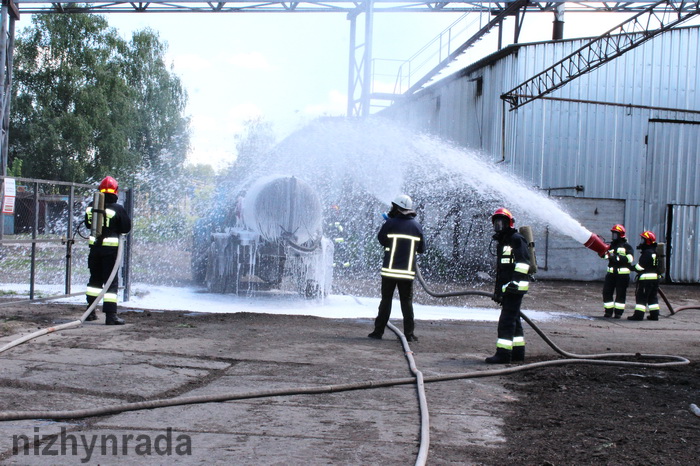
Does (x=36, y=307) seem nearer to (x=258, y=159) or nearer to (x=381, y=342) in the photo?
(x=381, y=342)

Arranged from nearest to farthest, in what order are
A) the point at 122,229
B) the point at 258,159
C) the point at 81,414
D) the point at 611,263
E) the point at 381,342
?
the point at 81,414 → the point at 381,342 → the point at 122,229 → the point at 611,263 → the point at 258,159

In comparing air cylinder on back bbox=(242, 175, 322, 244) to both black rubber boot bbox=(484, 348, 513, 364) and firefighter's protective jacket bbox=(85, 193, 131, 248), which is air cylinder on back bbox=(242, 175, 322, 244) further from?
black rubber boot bbox=(484, 348, 513, 364)

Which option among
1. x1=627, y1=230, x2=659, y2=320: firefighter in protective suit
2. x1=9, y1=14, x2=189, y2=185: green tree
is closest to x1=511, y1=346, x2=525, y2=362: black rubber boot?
x1=627, y1=230, x2=659, y2=320: firefighter in protective suit

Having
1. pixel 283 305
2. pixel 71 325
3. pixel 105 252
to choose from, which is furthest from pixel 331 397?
pixel 283 305

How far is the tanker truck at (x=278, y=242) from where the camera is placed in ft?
39.7

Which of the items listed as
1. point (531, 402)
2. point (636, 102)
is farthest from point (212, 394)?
point (636, 102)

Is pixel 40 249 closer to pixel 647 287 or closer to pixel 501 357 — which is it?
pixel 647 287

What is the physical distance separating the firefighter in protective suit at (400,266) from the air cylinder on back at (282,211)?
3971 mm

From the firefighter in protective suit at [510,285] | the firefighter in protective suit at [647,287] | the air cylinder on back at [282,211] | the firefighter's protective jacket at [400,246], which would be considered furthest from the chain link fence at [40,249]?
the firefighter in protective suit at [647,287]

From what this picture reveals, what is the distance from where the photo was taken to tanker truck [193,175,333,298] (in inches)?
476

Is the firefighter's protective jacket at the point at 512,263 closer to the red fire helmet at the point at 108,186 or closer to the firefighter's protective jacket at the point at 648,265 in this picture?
the red fire helmet at the point at 108,186

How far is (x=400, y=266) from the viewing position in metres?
8.31

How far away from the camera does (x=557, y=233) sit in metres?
19.2

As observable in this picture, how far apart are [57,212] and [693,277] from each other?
2308 centimetres
